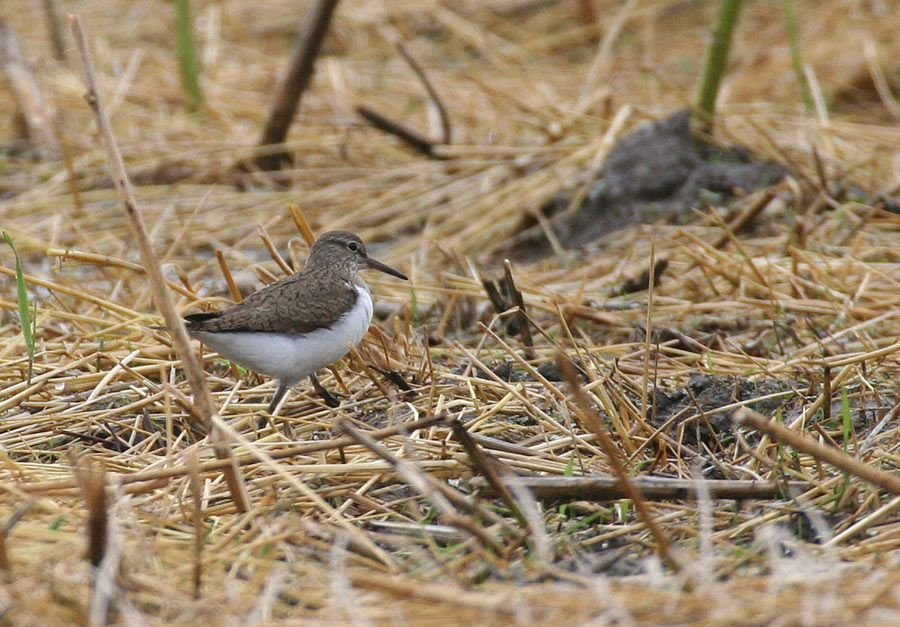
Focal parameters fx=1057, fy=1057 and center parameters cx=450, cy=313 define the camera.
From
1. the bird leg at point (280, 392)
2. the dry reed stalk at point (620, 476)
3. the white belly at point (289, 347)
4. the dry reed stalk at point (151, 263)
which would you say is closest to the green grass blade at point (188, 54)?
the white belly at point (289, 347)

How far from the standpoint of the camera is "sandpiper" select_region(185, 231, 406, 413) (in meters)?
3.75

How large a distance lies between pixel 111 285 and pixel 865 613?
14.5 ft

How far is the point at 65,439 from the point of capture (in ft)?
12.3

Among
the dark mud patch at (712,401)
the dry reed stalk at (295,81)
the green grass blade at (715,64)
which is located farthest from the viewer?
the dry reed stalk at (295,81)

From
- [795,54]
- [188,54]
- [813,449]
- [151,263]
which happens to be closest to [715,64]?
[795,54]

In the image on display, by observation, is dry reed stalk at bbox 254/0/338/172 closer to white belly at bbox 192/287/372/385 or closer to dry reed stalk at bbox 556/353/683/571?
white belly at bbox 192/287/372/385

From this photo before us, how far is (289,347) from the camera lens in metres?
3.85

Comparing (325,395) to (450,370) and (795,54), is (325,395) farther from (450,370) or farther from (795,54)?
(795,54)

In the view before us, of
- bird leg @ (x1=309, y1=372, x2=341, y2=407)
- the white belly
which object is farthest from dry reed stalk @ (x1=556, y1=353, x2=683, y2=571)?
Answer: bird leg @ (x1=309, y1=372, x2=341, y2=407)

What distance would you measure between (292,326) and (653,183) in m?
3.26

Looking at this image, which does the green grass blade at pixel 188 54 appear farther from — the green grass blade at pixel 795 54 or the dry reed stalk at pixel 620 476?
the dry reed stalk at pixel 620 476

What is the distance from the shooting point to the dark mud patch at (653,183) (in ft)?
21.1

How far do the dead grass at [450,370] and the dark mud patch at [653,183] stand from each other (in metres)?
0.18

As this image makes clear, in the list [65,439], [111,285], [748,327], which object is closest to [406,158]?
[111,285]
